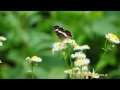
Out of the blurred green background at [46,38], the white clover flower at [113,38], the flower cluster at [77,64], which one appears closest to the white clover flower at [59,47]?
the flower cluster at [77,64]

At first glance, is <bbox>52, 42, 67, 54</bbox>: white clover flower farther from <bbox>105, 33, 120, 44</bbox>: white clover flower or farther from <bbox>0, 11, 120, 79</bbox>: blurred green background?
<bbox>0, 11, 120, 79</bbox>: blurred green background

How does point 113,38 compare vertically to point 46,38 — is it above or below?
below

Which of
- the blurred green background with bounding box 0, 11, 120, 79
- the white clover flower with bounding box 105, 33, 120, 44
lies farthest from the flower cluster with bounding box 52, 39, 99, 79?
the blurred green background with bounding box 0, 11, 120, 79

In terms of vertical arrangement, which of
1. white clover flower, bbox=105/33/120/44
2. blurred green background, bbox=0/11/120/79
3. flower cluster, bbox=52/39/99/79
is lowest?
flower cluster, bbox=52/39/99/79

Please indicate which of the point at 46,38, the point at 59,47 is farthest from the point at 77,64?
the point at 46,38

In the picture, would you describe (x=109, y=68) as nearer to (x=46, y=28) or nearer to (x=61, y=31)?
(x=46, y=28)

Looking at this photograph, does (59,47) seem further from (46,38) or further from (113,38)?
(46,38)

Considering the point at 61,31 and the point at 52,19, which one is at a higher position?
the point at 52,19
